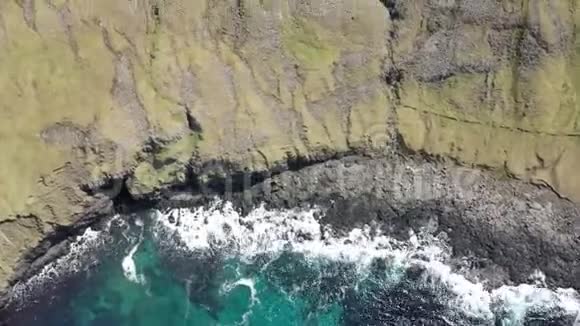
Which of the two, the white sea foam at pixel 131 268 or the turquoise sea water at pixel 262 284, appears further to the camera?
the white sea foam at pixel 131 268

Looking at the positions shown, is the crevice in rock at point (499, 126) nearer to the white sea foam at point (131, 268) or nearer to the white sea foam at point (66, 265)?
the white sea foam at point (131, 268)

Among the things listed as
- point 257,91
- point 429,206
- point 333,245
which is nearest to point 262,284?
point 333,245

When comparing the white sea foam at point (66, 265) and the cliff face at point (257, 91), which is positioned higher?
the cliff face at point (257, 91)

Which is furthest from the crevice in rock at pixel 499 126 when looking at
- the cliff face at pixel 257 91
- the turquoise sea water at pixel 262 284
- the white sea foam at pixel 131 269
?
the white sea foam at pixel 131 269

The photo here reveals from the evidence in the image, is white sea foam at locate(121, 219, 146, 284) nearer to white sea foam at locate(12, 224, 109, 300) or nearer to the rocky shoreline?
white sea foam at locate(12, 224, 109, 300)

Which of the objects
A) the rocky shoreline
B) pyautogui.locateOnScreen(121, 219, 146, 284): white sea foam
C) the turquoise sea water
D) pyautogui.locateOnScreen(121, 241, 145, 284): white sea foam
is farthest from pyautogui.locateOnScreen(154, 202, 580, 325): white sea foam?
pyautogui.locateOnScreen(121, 241, 145, 284): white sea foam

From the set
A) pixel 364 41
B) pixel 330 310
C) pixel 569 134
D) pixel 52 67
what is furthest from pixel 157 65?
pixel 569 134

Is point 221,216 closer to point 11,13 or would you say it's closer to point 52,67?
point 52,67
